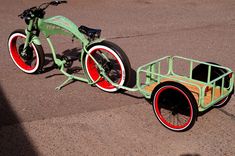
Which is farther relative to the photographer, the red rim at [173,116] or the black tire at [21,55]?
the black tire at [21,55]

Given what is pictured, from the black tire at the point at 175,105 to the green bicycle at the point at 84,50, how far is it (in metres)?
0.69

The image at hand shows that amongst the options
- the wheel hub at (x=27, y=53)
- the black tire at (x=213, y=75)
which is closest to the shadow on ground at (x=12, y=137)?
the wheel hub at (x=27, y=53)

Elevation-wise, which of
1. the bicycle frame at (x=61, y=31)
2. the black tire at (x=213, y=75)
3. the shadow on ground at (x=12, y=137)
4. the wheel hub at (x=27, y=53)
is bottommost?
the shadow on ground at (x=12, y=137)

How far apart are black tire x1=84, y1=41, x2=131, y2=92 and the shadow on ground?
1203mm

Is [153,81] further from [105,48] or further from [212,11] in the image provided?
[212,11]

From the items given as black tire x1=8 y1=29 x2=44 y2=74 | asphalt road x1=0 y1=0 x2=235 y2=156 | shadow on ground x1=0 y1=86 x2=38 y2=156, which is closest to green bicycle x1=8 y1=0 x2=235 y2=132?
black tire x1=8 y1=29 x2=44 y2=74

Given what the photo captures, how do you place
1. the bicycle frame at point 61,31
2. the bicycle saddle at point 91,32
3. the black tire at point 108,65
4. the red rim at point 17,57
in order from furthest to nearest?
the red rim at point 17,57, the bicycle frame at point 61,31, the bicycle saddle at point 91,32, the black tire at point 108,65

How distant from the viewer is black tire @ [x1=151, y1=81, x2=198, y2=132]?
12.1ft

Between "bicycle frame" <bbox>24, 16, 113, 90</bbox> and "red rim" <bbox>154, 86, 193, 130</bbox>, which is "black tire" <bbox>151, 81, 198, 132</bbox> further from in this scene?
"bicycle frame" <bbox>24, 16, 113, 90</bbox>

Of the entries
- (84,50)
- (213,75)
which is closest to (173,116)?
(213,75)

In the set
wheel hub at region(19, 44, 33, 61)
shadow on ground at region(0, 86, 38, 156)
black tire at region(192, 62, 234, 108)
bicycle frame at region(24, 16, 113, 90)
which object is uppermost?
bicycle frame at region(24, 16, 113, 90)

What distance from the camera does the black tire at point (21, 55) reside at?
5199 mm

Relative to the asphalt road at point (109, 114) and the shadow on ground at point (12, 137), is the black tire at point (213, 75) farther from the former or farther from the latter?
the shadow on ground at point (12, 137)

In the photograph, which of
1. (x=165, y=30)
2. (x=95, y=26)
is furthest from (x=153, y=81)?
(x=95, y=26)
